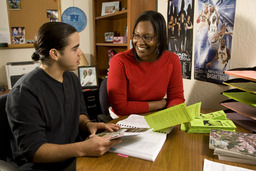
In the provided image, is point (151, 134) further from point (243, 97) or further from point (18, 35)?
point (18, 35)

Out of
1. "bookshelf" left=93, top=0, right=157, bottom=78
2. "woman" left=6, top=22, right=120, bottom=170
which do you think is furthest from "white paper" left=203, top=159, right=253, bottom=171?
"bookshelf" left=93, top=0, right=157, bottom=78

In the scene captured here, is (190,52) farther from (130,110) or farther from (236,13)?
(130,110)

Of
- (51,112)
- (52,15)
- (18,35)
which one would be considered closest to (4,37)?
(18,35)

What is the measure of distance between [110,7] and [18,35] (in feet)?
4.38

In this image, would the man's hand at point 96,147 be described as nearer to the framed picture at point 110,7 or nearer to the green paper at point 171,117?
the green paper at point 171,117

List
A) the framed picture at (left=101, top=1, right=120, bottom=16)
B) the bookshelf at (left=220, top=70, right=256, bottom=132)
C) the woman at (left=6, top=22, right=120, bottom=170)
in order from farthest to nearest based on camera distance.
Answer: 1. the framed picture at (left=101, top=1, right=120, bottom=16)
2. the bookshelf at (left=220, top=70, right=256, bottom=132)
3. the woman at (left=6, top=22, right=120, bottom=170)

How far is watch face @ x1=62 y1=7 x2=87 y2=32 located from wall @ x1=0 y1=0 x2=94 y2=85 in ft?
0.17

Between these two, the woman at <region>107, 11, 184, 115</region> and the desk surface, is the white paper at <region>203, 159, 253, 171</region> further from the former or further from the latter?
the woman at <region>107, 11, 184, 115</region>

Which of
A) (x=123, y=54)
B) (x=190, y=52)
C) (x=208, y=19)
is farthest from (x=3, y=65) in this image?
(x=208, y=19)

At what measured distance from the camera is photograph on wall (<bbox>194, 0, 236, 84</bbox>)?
146cm

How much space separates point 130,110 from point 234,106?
2.08 ft

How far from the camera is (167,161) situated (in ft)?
2.63

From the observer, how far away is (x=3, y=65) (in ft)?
9.14

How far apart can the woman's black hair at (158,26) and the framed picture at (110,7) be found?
1.54 meters
